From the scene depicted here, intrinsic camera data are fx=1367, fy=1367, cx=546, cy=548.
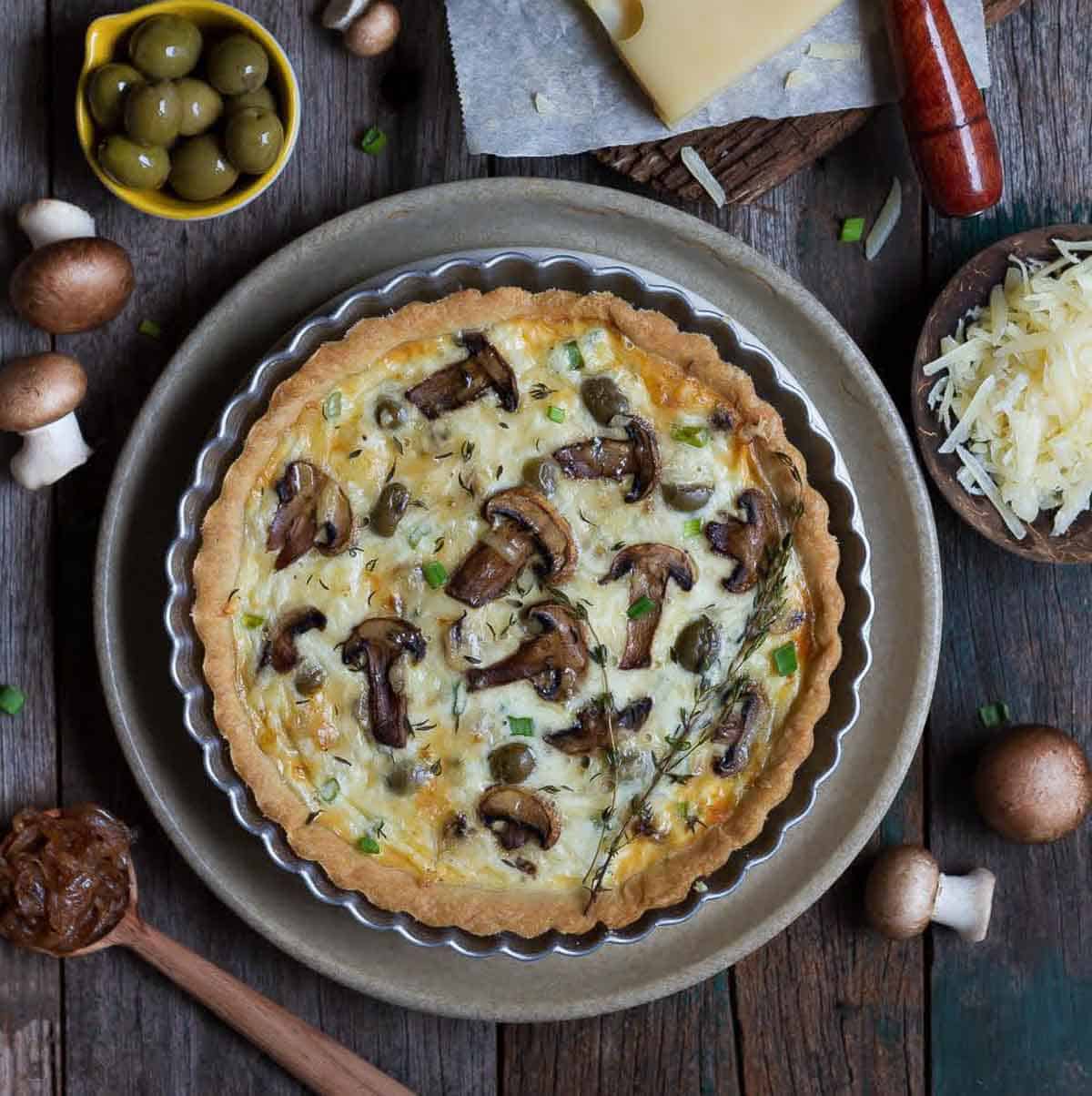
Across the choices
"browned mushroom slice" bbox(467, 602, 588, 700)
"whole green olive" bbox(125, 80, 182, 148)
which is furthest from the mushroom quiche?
"whole green olive" bbox(125, 80, 182, 148)

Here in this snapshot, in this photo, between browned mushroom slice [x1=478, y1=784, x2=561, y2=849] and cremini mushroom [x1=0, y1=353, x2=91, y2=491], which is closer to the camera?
browned mushroom slice [x1=478, y1=784, x2=561, y2=849]

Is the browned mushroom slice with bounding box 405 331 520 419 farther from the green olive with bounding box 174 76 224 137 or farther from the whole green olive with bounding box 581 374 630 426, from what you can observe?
the green olive with bounding box 174 76 224 137

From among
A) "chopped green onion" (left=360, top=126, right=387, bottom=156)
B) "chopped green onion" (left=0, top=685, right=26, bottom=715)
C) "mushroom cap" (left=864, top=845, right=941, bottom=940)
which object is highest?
"chopped green onion" (left=360, top=126, right=387, bottom=156)

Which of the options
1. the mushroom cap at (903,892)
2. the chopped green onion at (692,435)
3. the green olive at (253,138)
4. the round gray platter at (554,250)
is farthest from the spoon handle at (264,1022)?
the green olive at (253,138)

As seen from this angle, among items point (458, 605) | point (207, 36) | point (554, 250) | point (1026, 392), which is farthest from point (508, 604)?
point (207, 36)

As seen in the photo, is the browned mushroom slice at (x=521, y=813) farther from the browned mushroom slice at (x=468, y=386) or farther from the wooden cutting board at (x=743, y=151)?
the wooden cutting board at (x=743, y=151)

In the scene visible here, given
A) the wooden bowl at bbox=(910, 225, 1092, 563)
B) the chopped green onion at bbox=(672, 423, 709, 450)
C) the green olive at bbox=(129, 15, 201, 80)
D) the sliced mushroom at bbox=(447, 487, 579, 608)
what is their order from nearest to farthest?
the sliced mushroom at bbox=(447, 487, 579, 608) → the chopped green onion at bbox=(672, 423, 709, 450) → the green olive at bbox=(129, 15, 201, 80) → the wooden bowl at bbox=(910, 225, 1092, 563)
